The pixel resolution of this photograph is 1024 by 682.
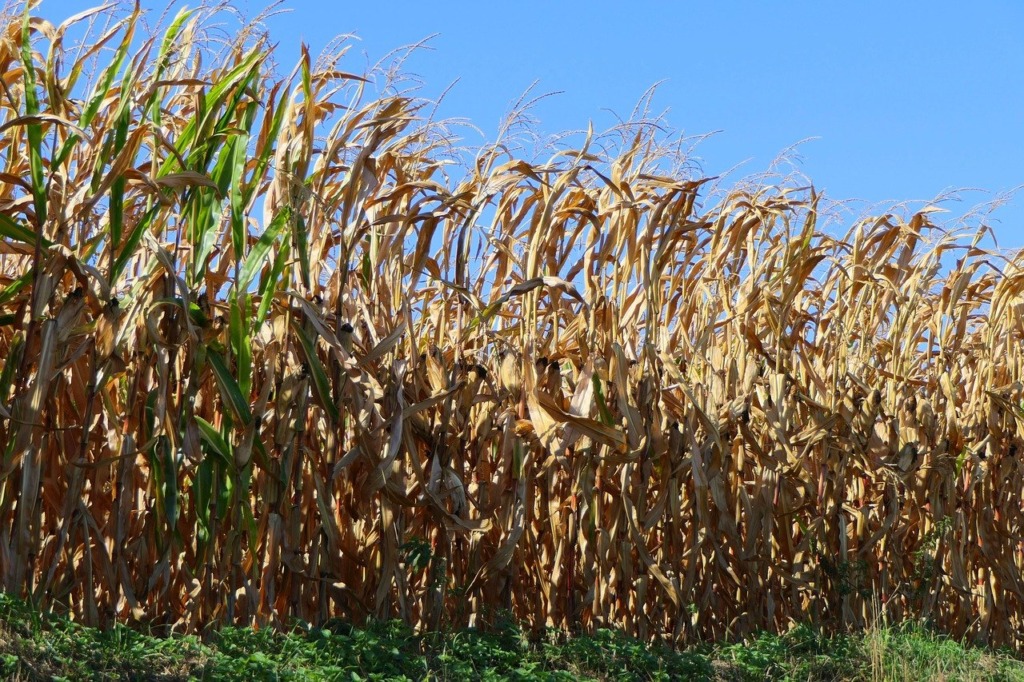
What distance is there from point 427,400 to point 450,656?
0.84m

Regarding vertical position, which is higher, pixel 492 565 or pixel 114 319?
pixel 114 319

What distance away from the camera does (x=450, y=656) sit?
3.26m

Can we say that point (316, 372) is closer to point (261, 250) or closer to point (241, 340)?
point (241, 340)

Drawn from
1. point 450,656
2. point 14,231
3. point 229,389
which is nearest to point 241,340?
point 229,389

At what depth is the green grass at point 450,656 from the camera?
2.86 meters

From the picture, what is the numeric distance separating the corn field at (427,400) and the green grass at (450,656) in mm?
163

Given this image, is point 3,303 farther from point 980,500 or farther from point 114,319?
point 980,500

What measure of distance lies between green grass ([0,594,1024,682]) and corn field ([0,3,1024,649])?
16cm

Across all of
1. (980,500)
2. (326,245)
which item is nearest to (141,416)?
(326,245)

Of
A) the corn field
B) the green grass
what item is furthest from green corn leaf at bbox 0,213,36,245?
the green grass

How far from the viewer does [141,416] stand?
3354 mm

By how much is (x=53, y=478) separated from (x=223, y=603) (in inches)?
26.2

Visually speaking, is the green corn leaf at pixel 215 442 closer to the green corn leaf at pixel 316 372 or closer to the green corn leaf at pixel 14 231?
the green corn leaf at pixel 316 372

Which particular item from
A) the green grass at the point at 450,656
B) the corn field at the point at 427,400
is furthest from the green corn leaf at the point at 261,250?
the green grass at the point at 450,656
